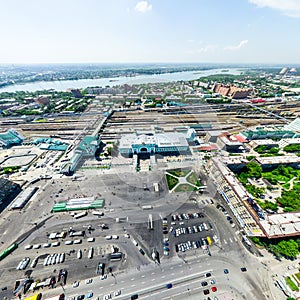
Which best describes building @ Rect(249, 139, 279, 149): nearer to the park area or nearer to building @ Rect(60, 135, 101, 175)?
the park area

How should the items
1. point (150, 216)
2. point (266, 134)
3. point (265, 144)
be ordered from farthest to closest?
1. point (266, 134)
2. point (265, 144)
3. point (150, 216)

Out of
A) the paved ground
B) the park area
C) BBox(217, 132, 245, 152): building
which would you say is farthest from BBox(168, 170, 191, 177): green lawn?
BBox(217, 132, 245, 152): building

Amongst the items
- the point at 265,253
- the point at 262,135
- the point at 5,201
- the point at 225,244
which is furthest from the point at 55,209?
the point at 262,135

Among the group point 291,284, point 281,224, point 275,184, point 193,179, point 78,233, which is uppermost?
point 281,224

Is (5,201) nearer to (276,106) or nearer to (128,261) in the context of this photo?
(128,261)

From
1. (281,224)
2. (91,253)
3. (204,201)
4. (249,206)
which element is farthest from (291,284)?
(91,253)

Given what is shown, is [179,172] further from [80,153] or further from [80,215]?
[80,153]
